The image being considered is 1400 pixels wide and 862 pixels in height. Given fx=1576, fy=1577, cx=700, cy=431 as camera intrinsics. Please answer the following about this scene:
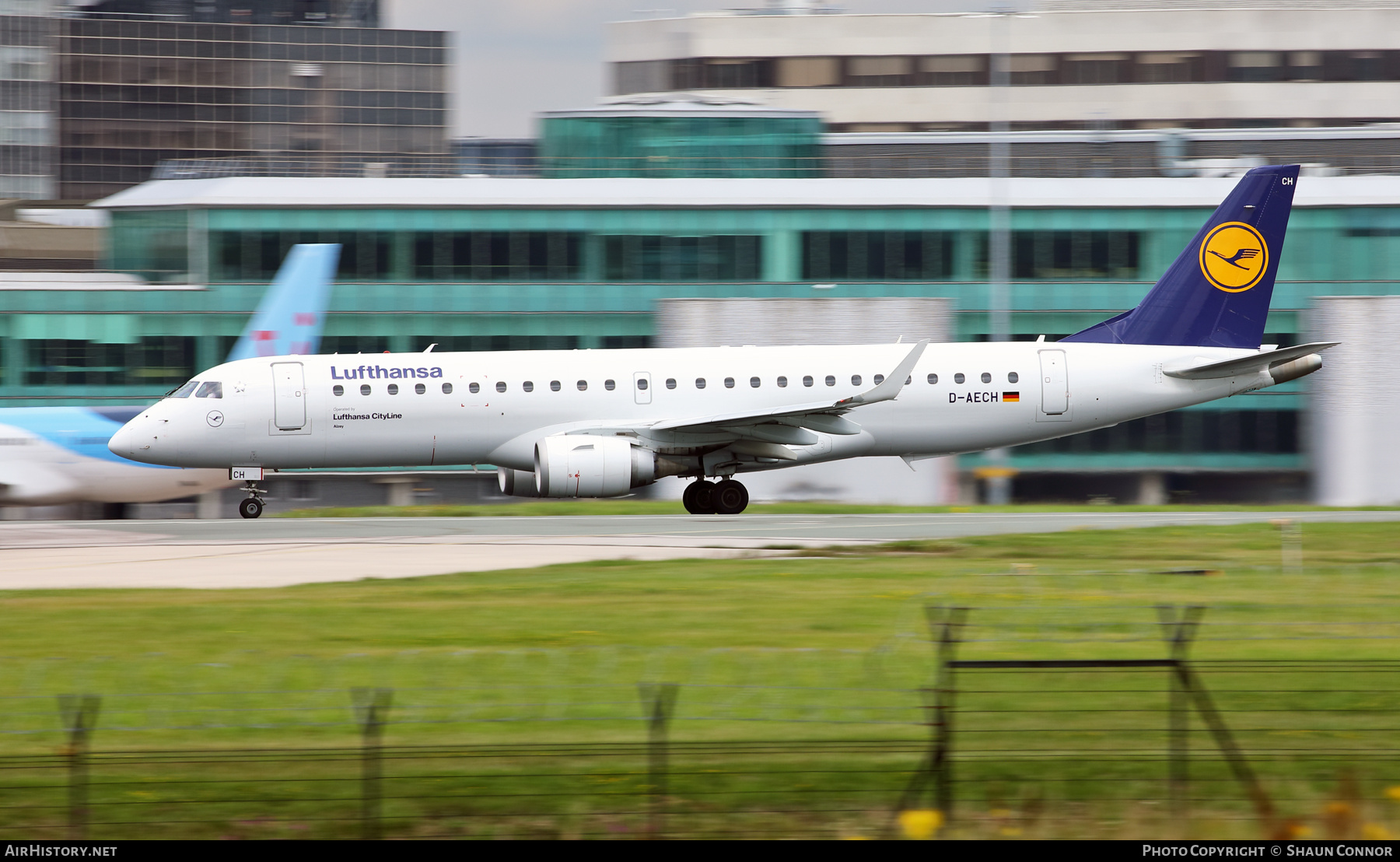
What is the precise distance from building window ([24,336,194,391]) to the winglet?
3031 centimetres

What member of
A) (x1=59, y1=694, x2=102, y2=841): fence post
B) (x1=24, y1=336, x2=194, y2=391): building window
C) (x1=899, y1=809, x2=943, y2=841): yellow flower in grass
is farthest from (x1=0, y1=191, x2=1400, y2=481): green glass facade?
(x1=59, y1=694, x2=102, y2=841): fence post

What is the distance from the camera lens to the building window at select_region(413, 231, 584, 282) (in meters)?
53.1

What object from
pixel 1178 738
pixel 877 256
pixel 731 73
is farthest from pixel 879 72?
pixel 1178 738

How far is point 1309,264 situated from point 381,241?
3093cm

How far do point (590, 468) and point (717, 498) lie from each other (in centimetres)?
377

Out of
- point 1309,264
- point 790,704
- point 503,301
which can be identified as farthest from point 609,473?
point 1309,264

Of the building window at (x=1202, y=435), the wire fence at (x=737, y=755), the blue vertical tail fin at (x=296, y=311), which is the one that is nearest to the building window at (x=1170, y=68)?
the building window at (x=1202, y=435)

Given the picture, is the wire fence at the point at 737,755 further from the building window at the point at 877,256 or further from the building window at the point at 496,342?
the building window at the point at 496,342

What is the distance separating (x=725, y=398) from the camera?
102ft

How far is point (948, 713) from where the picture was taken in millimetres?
10281

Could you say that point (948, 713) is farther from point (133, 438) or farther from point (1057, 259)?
point (1057, 259)

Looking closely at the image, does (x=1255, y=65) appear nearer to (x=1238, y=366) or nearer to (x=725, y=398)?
(x=1238, y=366)

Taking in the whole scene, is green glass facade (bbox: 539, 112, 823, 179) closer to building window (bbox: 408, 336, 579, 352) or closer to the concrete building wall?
building window (bbox: 408, 336, 579, 352)

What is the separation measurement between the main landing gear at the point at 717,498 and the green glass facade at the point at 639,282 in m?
21.3
